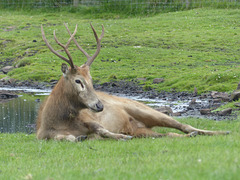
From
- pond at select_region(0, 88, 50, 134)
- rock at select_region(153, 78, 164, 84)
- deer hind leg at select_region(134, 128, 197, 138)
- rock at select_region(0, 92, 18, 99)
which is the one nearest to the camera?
deer hind leg at select_region(134, 128, 197, 138)

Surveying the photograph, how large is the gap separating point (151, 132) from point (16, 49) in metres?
19.2

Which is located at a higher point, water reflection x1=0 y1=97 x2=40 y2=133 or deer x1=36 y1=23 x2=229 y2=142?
deer x1=36 y1=23 x2=229 y2=142

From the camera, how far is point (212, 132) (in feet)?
32.1

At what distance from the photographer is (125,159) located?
7379 mm

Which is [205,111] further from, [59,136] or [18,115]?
[18,115]

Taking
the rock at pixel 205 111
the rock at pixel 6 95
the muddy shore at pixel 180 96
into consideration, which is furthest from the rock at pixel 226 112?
the rock at pixel 6 95

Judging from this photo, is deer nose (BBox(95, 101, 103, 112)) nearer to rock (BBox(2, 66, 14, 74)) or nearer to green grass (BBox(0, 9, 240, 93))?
green grass (BBox(0, 9, 240, 93))

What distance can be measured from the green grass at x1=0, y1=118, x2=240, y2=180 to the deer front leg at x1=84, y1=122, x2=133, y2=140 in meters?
0.16

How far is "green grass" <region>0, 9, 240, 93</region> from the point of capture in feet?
65.5

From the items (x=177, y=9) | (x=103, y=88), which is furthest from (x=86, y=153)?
(x=177, y=9)

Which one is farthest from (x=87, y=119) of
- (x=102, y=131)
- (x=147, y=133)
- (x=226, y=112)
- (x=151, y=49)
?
(x=151, y=49)

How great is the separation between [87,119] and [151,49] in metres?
15.2

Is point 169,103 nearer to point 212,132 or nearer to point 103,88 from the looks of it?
point 103,88

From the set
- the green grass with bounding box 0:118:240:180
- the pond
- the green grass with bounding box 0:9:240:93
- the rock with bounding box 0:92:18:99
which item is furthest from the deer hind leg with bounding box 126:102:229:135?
the rock with bounding box 0:92:18:99
